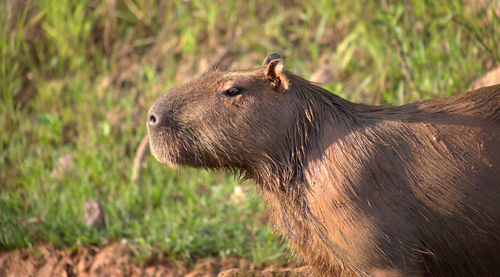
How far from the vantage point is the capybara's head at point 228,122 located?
2.54 m

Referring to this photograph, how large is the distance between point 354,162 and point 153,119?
97 centimetres

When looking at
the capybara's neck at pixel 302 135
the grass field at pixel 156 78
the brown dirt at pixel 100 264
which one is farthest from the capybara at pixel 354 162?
the brown dirt at pixel 100 264

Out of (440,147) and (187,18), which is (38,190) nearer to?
(187,18)

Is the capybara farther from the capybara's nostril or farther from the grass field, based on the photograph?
the grass field

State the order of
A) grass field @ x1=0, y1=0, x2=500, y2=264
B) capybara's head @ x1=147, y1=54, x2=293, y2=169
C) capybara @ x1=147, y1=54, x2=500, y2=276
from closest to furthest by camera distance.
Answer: capybara @ x1=147, y1=54, x2=500, y2=276 < capybara's head @ x1=147, y1=54, x2=293, y2=169 < grass field @ x1=0, y1=0, x2=500, y2=264

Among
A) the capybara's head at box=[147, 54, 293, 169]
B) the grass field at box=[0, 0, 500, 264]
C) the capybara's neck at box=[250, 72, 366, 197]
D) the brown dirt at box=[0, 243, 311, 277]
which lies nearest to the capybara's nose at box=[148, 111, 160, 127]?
the capybara's head at box=[147, 54, 293, 169]

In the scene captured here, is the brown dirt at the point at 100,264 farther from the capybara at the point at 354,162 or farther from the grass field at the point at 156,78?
the capybara at the point at 354,162

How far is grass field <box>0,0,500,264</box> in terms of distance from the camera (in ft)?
13.0

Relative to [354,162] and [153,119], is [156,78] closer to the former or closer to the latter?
[153,119]

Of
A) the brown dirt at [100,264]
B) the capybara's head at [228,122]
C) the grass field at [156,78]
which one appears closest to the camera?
the capybara's head at [228,122]

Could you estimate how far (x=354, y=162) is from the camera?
2436 millimetres

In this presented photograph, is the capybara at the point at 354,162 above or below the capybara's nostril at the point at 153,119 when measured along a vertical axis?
below

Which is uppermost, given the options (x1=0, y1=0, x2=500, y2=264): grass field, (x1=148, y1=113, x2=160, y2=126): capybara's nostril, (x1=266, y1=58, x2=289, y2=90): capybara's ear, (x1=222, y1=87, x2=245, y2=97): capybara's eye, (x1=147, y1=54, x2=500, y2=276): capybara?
(x1=0, y1=0, x2=500, y2=264): grass field

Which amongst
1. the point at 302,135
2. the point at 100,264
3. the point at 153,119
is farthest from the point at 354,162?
the point at 100,264
